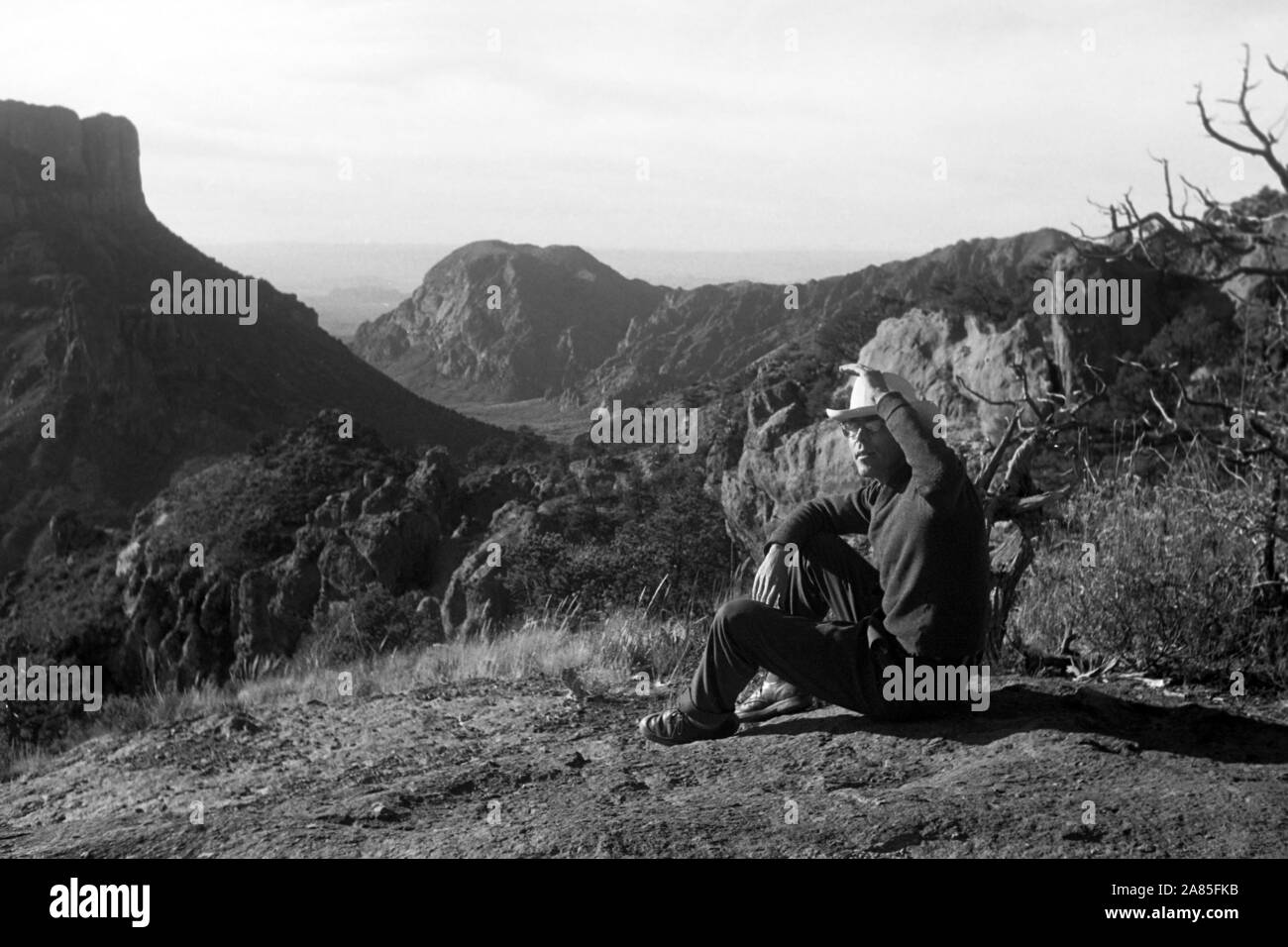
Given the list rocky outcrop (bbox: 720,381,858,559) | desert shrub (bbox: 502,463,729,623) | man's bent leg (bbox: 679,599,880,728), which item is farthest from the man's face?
rocky outcrop (bbox: 720,381,858,559)

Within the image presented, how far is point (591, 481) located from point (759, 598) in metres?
25.9

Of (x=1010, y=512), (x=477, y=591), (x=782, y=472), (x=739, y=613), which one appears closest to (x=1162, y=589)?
(x=1010, y=512)

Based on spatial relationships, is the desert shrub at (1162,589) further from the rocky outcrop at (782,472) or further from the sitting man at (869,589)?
the rocky outcrop at (782,472)

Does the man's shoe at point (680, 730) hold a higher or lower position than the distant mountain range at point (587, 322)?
lower

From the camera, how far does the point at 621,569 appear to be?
1834cm

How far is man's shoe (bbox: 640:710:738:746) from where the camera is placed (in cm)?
505

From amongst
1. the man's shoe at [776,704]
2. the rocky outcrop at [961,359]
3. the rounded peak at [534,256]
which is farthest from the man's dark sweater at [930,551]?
the rounded peak at [534,256]

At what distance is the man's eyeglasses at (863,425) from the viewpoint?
4.69 metres

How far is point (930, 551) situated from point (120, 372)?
5907 centimetres

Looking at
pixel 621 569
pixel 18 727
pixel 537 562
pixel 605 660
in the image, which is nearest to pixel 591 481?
pixel 537 562

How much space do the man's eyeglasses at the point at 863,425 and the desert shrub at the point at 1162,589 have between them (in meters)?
1.95

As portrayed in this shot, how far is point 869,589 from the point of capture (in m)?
5.04

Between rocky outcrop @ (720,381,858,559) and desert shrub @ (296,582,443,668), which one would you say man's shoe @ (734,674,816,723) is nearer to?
rocky outcrop @ (720,381,858,559)
